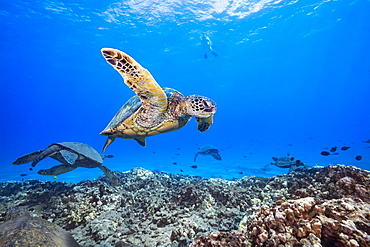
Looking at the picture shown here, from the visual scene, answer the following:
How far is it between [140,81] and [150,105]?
78cm

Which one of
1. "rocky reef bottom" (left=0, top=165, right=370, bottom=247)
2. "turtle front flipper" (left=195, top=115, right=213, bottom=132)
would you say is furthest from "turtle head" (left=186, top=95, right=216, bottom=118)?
"rocky reef bottom" (left=0, top=165, right=370, bottom=247)

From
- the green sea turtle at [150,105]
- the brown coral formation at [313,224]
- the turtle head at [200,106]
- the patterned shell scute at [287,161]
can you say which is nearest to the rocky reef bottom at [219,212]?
the brown coral formation at [313,224]

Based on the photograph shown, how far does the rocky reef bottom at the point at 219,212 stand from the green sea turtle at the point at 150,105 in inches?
71.4

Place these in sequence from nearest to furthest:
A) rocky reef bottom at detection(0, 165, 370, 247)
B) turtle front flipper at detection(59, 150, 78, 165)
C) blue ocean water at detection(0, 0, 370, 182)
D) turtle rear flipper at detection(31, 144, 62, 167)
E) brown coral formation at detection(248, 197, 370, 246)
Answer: brown coral formation at detection(248, 197, 370, 246) → rocky reef bottom at detection(0, 165, 370, 247) → turtle front flipper at detection(59, 150, 78, 165) → turtle rear flipper at detection(31, 144, 62, 167) → blue ocean water at detection(0, 0, 370, 182)

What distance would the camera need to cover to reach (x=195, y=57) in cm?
4531

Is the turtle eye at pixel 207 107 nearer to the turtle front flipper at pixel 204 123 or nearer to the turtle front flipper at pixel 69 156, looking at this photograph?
the turtle front flipper at pixel 204 123

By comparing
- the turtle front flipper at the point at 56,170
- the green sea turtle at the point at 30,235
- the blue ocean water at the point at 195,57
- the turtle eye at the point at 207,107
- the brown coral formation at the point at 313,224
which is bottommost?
the green sea turtle at the point at 30,235

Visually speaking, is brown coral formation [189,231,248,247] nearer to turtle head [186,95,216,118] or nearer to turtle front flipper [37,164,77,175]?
turtle head [186,95,216,118]

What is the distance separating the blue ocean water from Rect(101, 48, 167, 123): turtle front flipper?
38.2 feet

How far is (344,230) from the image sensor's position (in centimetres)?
155

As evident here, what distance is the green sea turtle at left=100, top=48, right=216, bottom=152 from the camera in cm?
312

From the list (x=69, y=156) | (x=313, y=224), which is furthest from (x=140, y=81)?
(x=69, y=156)

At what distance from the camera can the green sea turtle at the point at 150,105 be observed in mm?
3122

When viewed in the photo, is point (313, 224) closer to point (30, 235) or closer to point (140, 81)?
point (30, 235)
